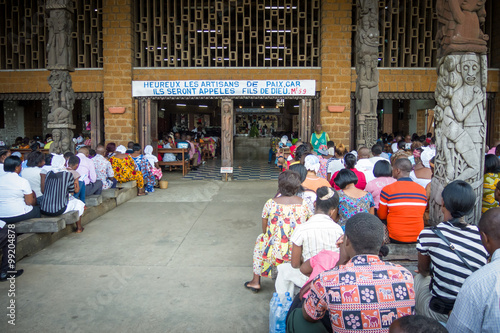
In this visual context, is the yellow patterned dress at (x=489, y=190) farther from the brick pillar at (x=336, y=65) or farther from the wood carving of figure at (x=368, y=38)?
the brick pillar at (x=336, y=65)

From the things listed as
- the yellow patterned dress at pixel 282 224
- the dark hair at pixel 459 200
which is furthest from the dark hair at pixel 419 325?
the yellow patterned dress at pixel 282 224

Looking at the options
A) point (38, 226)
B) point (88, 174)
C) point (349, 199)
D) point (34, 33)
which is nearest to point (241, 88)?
point (88, 174)

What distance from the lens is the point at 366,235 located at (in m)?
2.08

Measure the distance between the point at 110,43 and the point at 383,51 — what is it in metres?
7.59

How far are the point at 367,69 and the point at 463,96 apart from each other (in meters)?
3.81

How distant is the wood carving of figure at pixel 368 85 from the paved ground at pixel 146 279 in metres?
2.92

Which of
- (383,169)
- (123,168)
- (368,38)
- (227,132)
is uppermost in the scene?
(368,38)

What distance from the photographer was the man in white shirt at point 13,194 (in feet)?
15.0

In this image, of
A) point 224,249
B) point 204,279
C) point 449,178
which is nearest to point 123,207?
point 224,249

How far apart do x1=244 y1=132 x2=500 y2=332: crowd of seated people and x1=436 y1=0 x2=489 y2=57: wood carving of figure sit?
138 cm

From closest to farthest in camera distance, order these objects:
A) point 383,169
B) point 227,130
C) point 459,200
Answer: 1. point 459,200
2. point 383,169
3. point 227,130

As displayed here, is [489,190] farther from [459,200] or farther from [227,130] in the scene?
[227,130]

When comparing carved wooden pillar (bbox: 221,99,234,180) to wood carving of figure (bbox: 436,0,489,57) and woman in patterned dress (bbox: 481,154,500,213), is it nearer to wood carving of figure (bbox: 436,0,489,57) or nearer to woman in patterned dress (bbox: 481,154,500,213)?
woman in patterned dress (bbox: 481,154,500,213)

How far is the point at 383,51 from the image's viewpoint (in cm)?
1143
